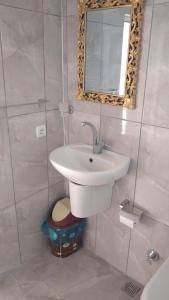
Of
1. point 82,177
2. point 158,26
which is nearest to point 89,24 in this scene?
point 158,26

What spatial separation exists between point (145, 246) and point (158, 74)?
3.64ft

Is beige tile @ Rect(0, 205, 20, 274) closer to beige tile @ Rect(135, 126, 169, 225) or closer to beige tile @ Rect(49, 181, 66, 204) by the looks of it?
beige tile @ Rect(49, 181, 66, 204)

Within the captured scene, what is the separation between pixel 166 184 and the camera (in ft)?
4.84

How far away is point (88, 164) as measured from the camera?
1691 millimetres

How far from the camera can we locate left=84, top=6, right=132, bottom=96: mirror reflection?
1.44 m

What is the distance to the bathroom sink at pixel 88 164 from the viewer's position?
1387 millimetres

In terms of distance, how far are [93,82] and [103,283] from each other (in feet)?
4.61

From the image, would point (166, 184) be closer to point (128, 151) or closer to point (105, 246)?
point (128, 151)

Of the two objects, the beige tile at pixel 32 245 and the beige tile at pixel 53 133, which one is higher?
the beige tile at pixel 53 133

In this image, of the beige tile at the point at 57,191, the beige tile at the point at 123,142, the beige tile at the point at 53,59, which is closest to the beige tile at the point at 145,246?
the beige tile at the point at 123,142

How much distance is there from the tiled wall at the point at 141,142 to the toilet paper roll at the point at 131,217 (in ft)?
0.18

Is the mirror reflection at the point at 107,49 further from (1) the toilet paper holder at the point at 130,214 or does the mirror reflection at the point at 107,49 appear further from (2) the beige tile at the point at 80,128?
(1) the toilet paper holder at the point at 130,214

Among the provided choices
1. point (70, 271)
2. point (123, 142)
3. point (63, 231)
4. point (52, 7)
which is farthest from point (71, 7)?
point (70, 271)

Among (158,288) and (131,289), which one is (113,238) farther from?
(158,288)
